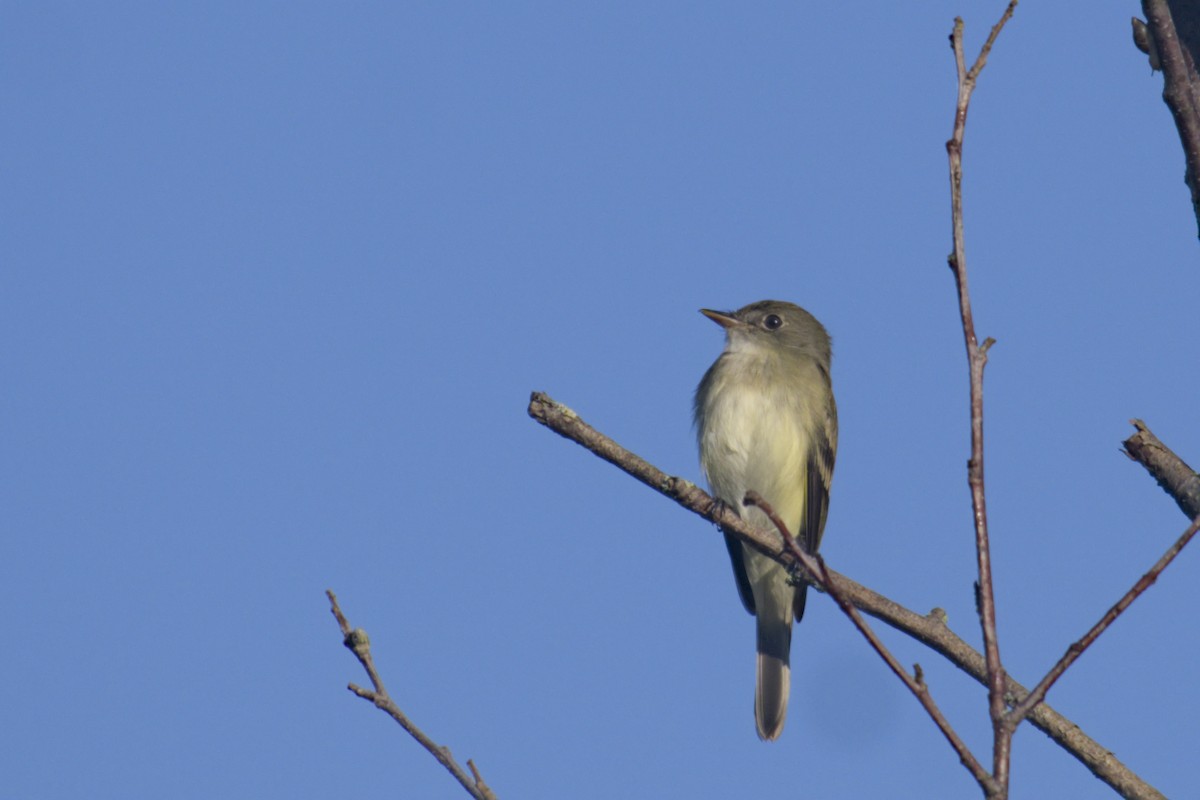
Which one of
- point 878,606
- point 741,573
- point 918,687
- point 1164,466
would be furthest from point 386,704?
point 741,573

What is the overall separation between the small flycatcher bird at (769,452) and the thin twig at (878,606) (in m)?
2.76

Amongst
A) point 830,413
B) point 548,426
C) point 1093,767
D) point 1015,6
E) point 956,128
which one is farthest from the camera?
point 830,413

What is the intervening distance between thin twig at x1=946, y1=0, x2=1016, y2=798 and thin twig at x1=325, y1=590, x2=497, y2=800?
104 cm

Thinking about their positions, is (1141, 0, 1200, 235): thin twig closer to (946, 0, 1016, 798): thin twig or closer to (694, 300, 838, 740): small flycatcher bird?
(946, 0, 1016, 798): thin twig

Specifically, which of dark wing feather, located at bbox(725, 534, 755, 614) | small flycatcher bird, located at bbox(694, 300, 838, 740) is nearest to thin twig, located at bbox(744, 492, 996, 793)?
small flycatcher bird, located at bbox(694, 300, 838, 740)

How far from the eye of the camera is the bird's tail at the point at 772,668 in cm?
865

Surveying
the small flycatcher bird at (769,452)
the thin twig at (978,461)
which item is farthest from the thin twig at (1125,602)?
the small flycatcher bird at (769,452)

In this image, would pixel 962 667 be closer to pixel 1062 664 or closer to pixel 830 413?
pixel 1062 664

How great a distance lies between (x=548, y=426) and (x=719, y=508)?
78 centimetres

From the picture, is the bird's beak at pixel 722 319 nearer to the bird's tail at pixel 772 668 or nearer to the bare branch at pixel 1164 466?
the bird's tail at pixel 772 668

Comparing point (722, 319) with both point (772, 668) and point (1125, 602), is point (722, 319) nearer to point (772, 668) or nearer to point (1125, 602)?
point (772, 668)

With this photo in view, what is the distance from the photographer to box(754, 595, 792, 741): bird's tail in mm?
8648

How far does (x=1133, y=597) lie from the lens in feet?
8.69

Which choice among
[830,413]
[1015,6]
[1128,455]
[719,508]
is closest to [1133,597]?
[1015,6]
